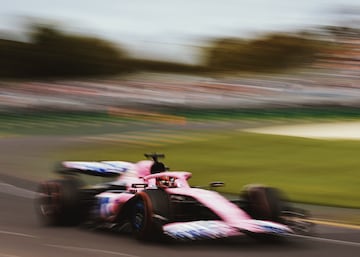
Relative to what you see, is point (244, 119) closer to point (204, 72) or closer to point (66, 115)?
point (66, 115)

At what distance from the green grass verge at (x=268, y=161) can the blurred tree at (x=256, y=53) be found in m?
101

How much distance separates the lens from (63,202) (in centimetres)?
988

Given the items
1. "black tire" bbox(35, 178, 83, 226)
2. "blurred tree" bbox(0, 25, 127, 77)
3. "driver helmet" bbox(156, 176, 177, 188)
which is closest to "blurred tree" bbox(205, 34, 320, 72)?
"blurred tree" bbox(0, 25, 127, 77)

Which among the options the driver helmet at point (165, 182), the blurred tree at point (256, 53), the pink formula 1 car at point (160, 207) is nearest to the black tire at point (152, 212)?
the pink formula 1 car at point (160, 207)

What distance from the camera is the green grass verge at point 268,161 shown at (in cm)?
1455

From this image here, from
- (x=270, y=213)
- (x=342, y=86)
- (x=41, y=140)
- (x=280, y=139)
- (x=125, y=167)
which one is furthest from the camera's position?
(x=342, y=86)

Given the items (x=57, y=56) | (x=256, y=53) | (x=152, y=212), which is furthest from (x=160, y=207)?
(x=256, y=53)

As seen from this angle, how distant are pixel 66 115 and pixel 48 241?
104 feet

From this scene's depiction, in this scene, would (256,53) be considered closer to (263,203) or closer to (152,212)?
(263,203)

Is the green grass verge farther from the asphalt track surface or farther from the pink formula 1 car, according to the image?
the pink formula 1 car

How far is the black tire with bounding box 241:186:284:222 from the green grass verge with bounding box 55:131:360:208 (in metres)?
3.73

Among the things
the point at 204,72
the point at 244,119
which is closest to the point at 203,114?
the point at 244,119

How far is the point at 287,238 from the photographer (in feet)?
29.9

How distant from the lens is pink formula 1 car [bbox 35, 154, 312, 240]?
26.9ft
